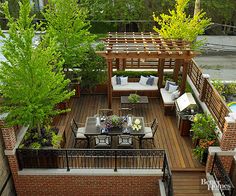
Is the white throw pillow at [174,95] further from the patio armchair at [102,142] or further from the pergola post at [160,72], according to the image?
the patio armchair at [102,142]

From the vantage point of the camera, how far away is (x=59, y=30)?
486 inches

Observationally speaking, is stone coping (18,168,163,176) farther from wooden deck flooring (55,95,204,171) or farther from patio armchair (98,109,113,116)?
patio armchair (98,109,113,116)

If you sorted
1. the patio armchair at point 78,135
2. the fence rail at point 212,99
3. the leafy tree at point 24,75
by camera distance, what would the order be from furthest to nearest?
the patio armchair at point 78,135, the fence rail at point 212,99, the leafy tree at point 24,75

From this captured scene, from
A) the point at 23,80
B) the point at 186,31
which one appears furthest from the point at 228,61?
the point at 23,80

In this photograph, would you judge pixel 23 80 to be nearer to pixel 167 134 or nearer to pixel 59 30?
pixel 59 30

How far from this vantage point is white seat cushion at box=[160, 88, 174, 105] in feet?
41.5

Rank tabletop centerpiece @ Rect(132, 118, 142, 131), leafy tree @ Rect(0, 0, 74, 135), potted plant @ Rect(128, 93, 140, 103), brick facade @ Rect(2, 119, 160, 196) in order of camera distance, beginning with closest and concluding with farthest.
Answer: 1. leafy tree @ Rect(0, 0, 74, 135)
2. brick facade @ Rect(2, 119, 160, 196)
3. tabletop centerpiece @ Rect(132, 118, 142, 131)
4. potted plant @ Rect(128, 93, 140, 103)

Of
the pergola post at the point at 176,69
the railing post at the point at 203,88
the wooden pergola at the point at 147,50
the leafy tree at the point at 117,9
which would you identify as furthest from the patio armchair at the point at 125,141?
the leafy tree at the point at 117,9

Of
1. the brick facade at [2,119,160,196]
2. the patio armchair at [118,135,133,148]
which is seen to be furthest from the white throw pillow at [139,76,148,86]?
the brick facade at [2,119,160,196]

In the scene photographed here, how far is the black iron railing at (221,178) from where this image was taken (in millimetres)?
8577

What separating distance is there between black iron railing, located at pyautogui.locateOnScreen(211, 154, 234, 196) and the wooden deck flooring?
550mm

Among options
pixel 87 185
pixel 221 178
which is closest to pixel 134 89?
pixel 87 185

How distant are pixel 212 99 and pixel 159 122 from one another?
2.55 meters

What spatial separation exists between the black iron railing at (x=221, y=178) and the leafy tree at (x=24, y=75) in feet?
18.8
